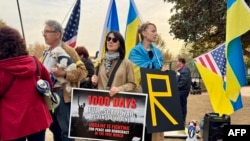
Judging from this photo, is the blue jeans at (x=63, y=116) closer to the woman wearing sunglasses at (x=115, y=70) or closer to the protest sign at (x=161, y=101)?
the woman wearing sunglasses at (x=115, y=70)

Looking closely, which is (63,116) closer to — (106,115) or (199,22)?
(106,115)

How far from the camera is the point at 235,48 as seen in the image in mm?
5840

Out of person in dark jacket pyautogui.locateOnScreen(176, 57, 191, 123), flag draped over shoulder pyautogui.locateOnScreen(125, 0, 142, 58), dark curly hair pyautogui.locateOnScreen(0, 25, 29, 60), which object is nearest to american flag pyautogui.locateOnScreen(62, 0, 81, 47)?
flag draped over shoulder pyautogui.locateOnScreen(125, 0, 142, 58)

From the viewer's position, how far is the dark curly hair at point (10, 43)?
11.7ft

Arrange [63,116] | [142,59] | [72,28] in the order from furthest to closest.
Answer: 1. [72,28]
2. [142,59]
3. [63,116]

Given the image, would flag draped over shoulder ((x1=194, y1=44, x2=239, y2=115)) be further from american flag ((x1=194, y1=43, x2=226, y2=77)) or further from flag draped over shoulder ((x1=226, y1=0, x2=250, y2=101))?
flag draped over shoulder ((x1=226, y1=0, x2=250, y2=101))

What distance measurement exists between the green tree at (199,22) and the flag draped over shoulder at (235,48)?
46.9ft

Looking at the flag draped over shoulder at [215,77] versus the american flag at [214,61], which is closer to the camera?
the flag draped over shoulder at [215,77]

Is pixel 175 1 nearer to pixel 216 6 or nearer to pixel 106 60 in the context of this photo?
pixel 216 6

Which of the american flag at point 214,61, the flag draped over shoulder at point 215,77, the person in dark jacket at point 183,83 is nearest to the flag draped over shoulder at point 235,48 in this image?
the flag draped over shoulder at point 215,77

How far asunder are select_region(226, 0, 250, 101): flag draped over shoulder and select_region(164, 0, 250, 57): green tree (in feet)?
46.9

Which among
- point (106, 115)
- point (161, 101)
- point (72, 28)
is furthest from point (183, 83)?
point (106, 115)

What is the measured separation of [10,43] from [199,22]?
18927mm

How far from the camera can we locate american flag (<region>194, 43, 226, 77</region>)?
22.6 feet
